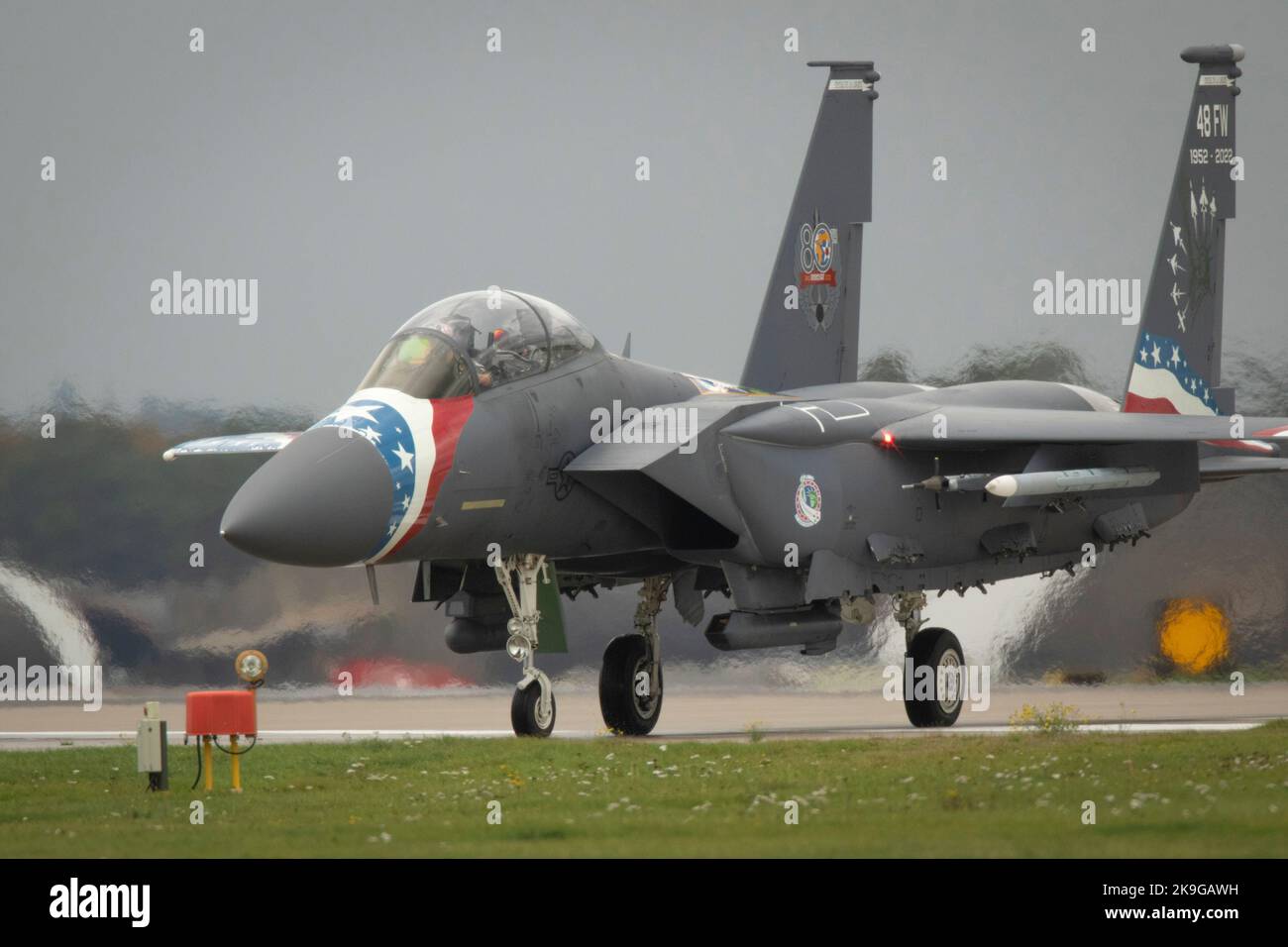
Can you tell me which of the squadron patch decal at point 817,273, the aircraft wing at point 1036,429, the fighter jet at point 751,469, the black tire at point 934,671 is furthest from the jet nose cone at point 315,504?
the squadron patch decal at point 817,273

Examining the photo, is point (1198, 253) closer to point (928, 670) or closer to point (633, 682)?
point (928, 670)

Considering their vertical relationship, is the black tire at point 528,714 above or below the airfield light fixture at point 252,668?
below

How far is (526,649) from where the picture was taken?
15109mm

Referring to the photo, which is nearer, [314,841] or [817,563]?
[314,841]

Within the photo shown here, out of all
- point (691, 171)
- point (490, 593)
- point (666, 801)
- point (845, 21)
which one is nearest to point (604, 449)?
point (490, 593)

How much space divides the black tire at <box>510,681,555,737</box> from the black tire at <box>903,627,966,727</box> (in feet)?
13.0

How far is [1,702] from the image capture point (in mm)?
20031

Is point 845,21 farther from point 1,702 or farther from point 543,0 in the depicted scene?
point 1,702

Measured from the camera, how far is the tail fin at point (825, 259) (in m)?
19.8

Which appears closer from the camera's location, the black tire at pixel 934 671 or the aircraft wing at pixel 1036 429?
the aircraft wing at pixel 1036 429

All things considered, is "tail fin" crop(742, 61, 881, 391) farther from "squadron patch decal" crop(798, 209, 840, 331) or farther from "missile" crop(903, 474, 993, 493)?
"missile" crop(903, 474, 993, 493)

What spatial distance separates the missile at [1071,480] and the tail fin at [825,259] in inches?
140

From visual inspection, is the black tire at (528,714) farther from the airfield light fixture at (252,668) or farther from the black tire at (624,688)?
the airfield light fixture at (252,668)
